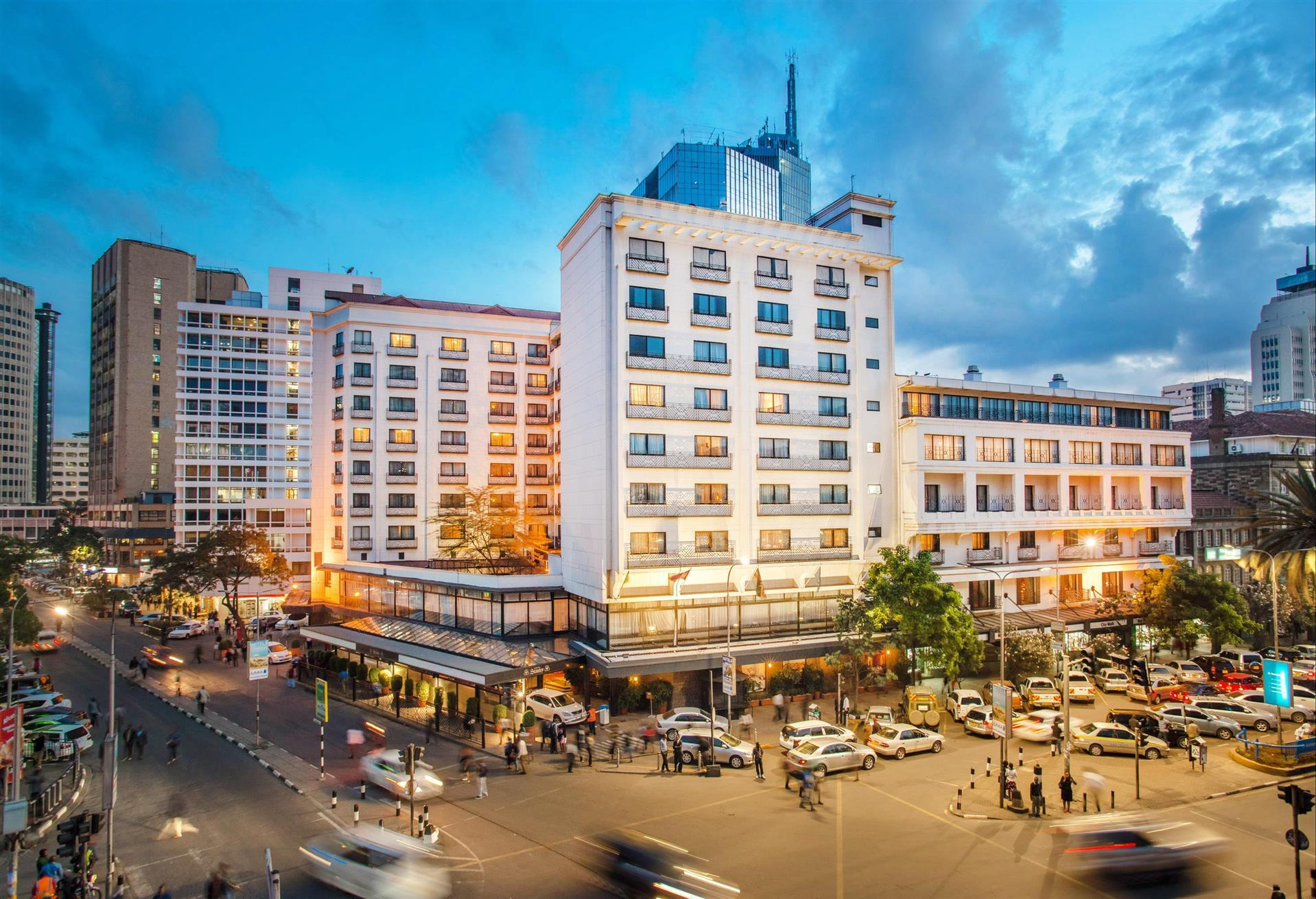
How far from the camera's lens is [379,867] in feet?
60.2

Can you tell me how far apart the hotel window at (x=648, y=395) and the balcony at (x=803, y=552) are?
33.5 ft

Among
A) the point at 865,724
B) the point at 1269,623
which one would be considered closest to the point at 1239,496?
the point at 1269,623

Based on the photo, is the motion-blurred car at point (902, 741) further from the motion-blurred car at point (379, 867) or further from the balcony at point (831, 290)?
the balcony at point (831, 290)

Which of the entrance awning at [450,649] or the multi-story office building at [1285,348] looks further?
the multi-story office building at [1285,348]

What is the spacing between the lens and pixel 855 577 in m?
44.3

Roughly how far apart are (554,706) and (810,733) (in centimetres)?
1288

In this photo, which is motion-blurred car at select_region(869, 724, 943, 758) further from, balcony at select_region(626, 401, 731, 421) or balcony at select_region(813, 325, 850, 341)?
balcony at select_region(813, 325, 850, 341)

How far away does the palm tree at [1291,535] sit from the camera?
20.7 metres

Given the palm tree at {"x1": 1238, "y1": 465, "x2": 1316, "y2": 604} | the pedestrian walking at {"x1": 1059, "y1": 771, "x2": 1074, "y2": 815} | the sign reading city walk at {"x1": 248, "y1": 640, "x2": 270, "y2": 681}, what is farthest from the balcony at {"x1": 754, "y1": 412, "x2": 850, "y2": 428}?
the sign reading city walk at {"x1": 248, "y1": 640, "x2": 270, "y2": 681}

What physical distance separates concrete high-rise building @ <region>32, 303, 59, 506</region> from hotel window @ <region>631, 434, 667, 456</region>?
199 meters

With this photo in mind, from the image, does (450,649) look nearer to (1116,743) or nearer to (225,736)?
(225,736)

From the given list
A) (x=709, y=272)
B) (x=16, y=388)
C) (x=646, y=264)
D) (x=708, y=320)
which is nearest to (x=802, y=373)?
(x=708, y=320)

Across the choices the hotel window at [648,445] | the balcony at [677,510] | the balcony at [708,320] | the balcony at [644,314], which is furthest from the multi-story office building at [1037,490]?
the balcony at [644,314]

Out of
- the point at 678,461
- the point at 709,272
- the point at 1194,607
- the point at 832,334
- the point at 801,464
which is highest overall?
the point at 709,272
